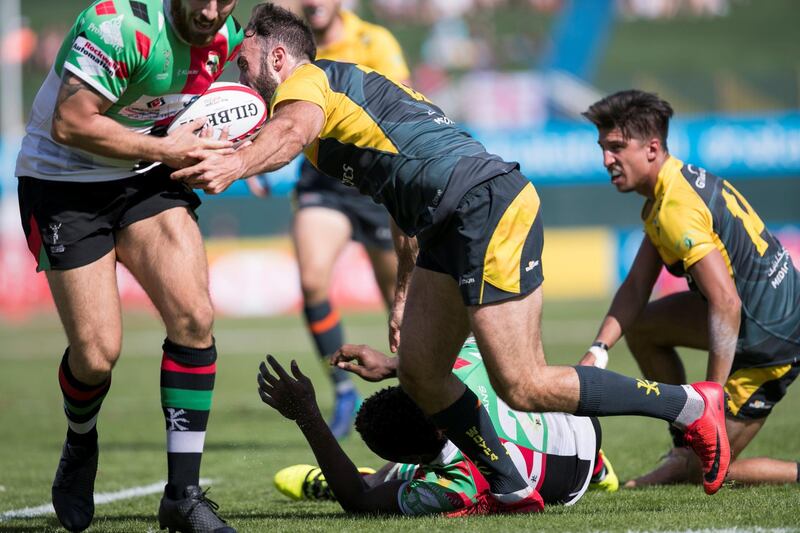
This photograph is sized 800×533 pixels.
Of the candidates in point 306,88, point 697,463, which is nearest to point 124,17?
point 306,88

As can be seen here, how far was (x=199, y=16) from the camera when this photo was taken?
13.4 ft

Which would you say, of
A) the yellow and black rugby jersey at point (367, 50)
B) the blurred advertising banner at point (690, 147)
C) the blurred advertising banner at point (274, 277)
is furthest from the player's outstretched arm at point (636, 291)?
the blurred advertising banner at point (690, 147)

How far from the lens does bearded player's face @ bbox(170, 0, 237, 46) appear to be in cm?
406

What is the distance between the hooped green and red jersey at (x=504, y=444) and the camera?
175 inches

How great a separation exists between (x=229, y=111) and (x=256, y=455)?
290 centimetres

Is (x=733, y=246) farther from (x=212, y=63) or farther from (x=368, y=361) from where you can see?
(x=212, y=63)

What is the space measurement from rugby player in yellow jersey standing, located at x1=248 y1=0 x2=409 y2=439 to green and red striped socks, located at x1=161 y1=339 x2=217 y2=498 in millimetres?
3237

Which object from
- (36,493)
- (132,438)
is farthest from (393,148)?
(132,438)

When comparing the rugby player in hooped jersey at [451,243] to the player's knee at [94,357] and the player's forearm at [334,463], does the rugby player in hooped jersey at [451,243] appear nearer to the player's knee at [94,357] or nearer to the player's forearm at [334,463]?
the player's forearm at [334,463]

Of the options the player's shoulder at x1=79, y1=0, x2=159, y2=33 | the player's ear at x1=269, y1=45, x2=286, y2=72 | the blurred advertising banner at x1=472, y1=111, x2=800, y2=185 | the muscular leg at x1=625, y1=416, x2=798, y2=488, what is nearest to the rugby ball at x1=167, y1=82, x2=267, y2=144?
the player's ear at x1=269, y1=45, x2=286, y2=72

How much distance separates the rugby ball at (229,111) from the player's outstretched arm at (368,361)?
37.5 inches

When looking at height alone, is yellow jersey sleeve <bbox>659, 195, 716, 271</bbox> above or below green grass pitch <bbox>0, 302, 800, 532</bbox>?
above

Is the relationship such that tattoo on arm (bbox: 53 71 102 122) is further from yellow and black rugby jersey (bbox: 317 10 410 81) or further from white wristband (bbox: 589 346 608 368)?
yellow and black rugby jersey (bbox: 317 10 410 81)

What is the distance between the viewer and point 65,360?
4.63m
